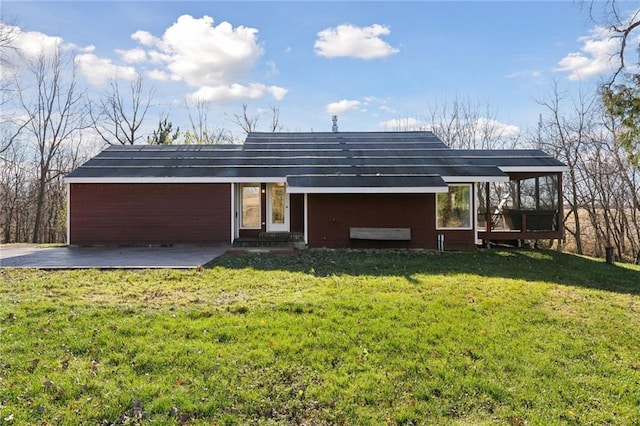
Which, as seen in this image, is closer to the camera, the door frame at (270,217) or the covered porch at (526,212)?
the covered porch at (526,212)

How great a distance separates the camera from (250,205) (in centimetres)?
1386

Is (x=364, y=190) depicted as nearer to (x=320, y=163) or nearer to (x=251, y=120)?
(x=320, y=163)

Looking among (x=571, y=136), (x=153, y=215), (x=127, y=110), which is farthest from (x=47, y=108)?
(x=571, y=136)

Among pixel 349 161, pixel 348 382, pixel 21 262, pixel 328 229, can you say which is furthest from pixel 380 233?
pixel 21 262

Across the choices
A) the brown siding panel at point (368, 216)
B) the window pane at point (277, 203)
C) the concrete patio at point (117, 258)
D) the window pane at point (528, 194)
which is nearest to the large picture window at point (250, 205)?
the window pane at point (277, 203)

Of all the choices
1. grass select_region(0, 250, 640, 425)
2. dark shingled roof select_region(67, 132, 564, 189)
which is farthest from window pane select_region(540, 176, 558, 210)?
grass select_region(0, 250, 640, 425)

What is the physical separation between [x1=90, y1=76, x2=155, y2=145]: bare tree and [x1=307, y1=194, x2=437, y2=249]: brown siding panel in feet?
70.3

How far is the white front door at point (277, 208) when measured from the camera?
13812mm

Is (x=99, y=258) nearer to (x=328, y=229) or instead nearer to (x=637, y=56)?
(x=328, y=229)

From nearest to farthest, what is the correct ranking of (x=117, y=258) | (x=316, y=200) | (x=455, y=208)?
A: (x=117, y=258)
(x=316, y=200)
(x=455, y=208)

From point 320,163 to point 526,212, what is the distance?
7841 mm

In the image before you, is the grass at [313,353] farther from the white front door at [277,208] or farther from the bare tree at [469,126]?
the bare tree at [469,126]

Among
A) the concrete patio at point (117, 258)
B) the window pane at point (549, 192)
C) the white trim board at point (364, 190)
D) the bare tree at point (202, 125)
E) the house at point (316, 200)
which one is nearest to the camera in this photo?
the concrete patio at point (117, 258)

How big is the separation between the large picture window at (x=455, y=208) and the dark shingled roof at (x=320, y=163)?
24.5 inches
